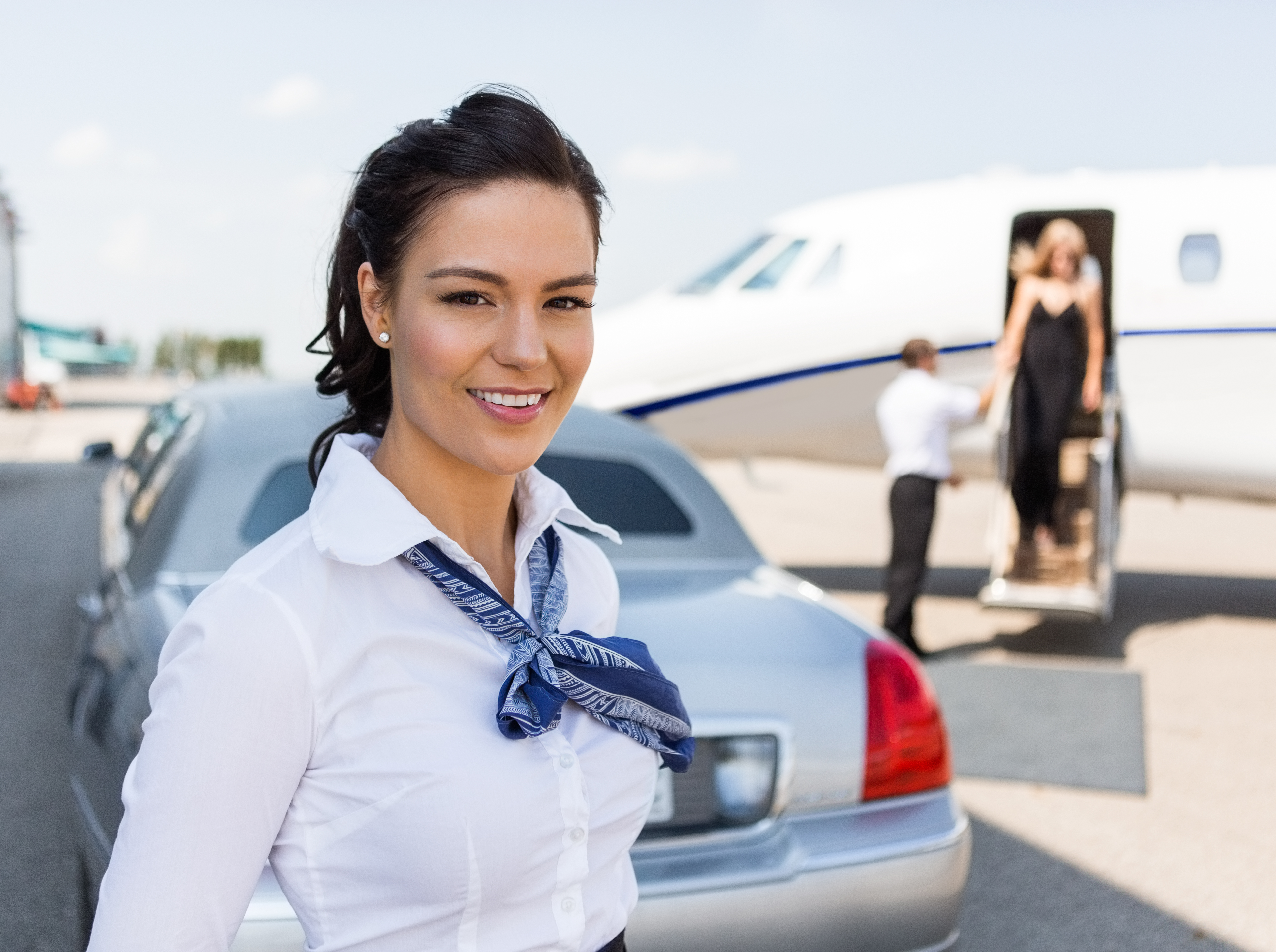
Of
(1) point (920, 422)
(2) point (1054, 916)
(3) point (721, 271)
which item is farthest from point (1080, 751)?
(3) point (721, 271)

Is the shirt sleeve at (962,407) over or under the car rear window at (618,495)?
under

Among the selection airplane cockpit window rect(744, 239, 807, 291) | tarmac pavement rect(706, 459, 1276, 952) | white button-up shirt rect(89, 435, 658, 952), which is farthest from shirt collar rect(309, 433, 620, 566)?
airplane cockpit window rect(744, 239, 807, 291)

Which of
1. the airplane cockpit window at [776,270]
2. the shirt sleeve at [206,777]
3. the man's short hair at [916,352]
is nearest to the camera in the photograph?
the shirt sleeve at [206,777]

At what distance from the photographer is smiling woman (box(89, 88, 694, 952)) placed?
111 cm

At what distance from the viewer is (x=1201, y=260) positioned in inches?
322

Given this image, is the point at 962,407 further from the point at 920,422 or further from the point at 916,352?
the point at 916,352

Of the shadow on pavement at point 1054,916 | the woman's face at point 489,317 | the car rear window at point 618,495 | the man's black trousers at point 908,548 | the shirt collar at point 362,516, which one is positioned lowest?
the shadow on pavement at point 1054,916

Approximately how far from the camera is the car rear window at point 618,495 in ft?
11.4

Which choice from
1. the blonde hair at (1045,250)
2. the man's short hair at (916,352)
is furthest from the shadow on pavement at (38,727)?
the blonde hair at (1045,250)

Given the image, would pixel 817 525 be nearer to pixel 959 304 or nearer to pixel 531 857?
pixel 959 304

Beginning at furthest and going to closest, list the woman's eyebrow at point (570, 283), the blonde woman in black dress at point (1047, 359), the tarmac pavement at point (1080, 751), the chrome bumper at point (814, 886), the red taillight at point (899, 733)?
the blonde woman in black dress at point (1047, 359) < the tarmac pavement at point (1080, 751) < the red taillight at point (899, 733) < the chrome bumper at point (814, 886) < the woman's eyebrow at point (570, 283)

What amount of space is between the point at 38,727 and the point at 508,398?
15.3 feet

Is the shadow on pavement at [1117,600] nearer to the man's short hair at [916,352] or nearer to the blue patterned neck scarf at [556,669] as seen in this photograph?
the man's short hair at [916,352]

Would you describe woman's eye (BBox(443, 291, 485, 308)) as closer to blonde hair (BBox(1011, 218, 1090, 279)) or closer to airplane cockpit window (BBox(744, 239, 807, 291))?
blonde hair (BBox(1011, 218, 1090, 279))
